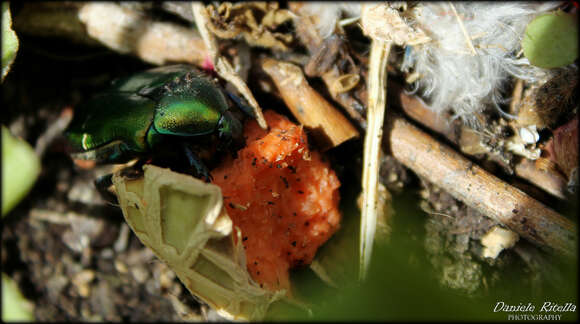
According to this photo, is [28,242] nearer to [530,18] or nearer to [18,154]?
[18,154]

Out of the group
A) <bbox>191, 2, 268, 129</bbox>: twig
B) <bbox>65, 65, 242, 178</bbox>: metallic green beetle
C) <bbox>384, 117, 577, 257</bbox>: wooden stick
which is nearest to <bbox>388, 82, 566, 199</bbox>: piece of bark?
<bbox>384, 117, 577, 257</bbox>: wooden stick

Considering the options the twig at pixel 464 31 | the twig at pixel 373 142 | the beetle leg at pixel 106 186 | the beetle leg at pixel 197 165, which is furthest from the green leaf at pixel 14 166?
the twig at pixel 464 31

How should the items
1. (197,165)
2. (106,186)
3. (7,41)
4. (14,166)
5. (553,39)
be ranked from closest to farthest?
(14,166), (7,41), (553,39), (197,165), (106,186)

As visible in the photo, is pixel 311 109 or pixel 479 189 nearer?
pixel 479 189

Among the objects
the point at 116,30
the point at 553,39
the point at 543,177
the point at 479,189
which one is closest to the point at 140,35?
the point at 116,30

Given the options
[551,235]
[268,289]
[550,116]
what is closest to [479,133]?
[550,116]

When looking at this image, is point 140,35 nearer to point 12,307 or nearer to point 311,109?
point 311,109

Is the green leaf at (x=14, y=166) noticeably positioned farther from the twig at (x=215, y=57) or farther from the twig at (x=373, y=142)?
the twig at (x=373, y=142)
